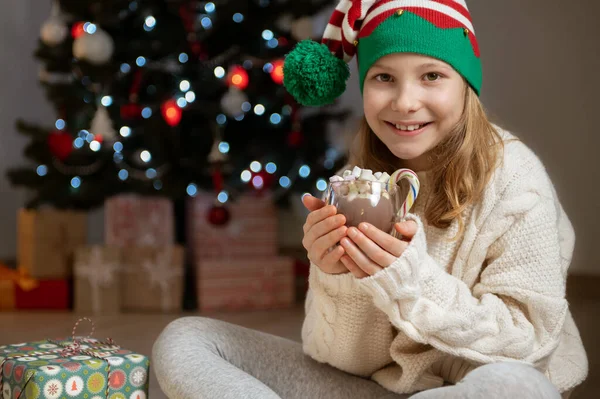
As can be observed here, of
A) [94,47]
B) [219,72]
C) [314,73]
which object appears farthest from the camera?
[219,72]

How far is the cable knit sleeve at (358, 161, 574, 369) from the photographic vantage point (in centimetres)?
115

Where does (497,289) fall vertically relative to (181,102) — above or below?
below

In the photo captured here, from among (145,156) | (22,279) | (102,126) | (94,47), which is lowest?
(22,279)

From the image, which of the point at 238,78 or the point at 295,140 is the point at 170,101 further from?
the point at 295,140

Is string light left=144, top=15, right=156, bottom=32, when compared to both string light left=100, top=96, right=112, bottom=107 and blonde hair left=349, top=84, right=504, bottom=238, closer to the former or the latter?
string light left=100, top=96, right=112, bottom=107

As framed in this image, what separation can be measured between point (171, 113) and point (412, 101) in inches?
70.8

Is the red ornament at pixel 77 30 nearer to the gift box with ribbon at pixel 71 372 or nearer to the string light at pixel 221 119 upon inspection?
the string light at pixel 221 119

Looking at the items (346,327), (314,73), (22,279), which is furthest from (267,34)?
(346,327)

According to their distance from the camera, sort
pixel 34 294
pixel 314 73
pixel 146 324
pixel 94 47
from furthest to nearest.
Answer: pixel 34 294 < pixel 94 47 < pixel 146 324 < pixel 314 73

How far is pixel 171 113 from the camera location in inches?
116

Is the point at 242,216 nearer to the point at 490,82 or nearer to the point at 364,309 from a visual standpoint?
the point at 490,82

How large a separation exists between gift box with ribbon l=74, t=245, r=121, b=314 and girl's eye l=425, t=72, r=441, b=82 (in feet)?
6.62

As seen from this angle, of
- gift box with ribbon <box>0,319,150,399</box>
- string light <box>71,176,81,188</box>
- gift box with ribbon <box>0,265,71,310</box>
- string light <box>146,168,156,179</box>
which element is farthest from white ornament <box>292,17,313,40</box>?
gift box with ribbon <box>0,319,150,399</box>

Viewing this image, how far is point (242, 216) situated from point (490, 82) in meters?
1.19
